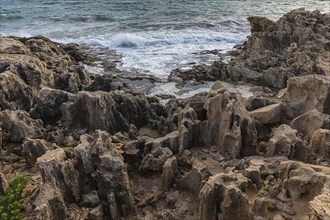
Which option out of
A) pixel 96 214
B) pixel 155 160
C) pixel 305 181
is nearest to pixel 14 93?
pixel 155 160

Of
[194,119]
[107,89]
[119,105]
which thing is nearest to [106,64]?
[107,89]

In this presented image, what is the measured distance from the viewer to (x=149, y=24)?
4006cm

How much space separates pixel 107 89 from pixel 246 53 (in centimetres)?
1184

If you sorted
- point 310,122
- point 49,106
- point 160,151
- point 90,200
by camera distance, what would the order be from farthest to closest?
point 49,106 → point 310,122 → point 160,151 → point 90,200

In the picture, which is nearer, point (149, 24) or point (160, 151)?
point (160, 151)

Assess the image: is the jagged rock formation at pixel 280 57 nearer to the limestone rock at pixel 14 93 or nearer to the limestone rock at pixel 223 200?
the limestone rock at pixel 14 93

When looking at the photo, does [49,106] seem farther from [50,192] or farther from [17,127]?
[50,192]

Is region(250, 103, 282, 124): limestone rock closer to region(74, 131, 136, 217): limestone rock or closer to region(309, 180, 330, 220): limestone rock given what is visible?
region(74, 131, 136, 217): limestone rock

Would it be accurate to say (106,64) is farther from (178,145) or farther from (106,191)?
(106,191)

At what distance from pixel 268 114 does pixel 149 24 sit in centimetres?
2746

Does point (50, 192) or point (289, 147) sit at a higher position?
point (289, 147)

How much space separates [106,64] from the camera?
2770cm

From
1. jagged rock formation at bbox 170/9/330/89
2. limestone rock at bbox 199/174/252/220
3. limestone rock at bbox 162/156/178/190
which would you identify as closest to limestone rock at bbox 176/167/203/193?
limestone rock at bbox 162/156/178/190

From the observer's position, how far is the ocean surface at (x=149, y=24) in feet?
99.6
